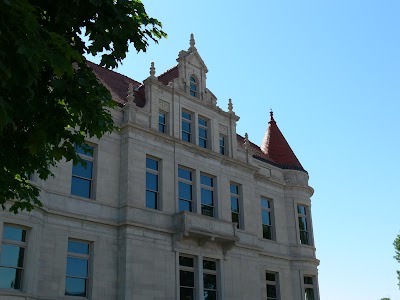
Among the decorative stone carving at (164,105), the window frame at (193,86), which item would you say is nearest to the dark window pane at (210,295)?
the decorative stone carving at (164,105)

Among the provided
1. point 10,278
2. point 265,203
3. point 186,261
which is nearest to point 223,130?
point 265,203

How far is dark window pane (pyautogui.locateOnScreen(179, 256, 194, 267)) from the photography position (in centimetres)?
2289

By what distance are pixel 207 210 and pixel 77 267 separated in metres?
7.33

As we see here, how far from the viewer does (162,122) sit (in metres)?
24.7

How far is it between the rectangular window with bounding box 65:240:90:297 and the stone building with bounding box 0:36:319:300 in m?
0.04

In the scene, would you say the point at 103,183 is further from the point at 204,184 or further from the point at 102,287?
the point at 204,184

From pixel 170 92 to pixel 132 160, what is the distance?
4.69 meters

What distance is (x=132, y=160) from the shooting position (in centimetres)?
2222

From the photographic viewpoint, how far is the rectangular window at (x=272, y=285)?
27.6 m

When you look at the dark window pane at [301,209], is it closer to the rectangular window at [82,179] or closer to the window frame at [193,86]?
the window frame at [193,86]

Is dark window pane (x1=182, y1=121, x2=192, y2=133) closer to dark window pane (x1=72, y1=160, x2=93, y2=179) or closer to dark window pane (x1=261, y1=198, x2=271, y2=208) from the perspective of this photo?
dark window pane (x1=72, y1=160, x2=93, y2=179)

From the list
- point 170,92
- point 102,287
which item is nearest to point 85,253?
point 102,287

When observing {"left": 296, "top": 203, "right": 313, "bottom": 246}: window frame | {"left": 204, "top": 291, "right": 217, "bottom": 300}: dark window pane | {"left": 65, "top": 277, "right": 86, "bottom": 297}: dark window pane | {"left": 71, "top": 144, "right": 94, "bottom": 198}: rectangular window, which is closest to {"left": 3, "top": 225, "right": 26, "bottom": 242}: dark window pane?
{"left": 65, "top": 277, "right": 86, "bottom": 297}: dark window pane

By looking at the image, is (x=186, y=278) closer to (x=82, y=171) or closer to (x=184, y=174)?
(x=184, y=174)
